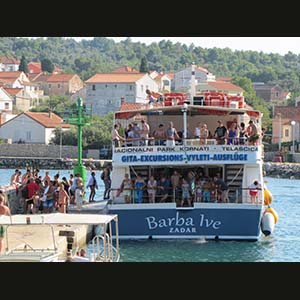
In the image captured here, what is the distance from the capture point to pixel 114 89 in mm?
137250

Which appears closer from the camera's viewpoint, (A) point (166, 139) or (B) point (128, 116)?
(A) point (166, 139)

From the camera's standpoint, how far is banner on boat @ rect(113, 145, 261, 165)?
88.2ft

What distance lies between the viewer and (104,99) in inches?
5463

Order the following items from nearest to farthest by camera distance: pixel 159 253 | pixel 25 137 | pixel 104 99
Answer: pixel 159 253 → pixel 25 137 → pixel 104 99

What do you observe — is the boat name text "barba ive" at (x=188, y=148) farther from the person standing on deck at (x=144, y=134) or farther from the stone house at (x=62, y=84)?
the stone house at (x=62, y=84)

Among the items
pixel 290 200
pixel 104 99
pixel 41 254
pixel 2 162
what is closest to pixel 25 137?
pixel 2 162

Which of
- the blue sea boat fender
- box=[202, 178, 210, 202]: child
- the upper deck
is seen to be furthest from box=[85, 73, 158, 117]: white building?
box=[202, 178, 210, 202]: child

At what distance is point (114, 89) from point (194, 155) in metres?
111

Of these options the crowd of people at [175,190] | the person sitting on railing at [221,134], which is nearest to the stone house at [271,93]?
the person sitting on railing at [221,134]

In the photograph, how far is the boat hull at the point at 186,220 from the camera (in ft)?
87.4

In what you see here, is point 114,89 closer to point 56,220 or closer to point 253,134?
point 253,134

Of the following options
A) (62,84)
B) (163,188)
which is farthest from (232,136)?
(62,84)

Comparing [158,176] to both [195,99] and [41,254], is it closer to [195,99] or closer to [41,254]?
[195,99]

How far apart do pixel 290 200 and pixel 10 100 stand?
93.7 m
